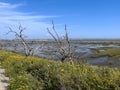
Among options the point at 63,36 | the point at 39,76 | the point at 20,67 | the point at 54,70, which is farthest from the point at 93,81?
the point at 63,36

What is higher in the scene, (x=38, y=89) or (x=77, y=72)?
(x=77, y=72)

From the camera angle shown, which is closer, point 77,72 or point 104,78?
point 104,78

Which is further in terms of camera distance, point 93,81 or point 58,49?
point 58,49

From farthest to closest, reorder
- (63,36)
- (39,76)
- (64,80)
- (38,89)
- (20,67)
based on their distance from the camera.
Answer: (63,36) < (20,67) < (39,76) < (38,89) < (64,80)

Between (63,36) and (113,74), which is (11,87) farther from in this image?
(63,36)

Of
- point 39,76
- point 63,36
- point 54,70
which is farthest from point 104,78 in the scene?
point 63,36

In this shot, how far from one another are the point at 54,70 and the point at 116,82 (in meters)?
3.66

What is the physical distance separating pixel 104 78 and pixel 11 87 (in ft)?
16.0

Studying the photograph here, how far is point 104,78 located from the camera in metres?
10.8

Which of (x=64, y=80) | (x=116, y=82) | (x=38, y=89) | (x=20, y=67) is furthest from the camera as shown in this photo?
(x=20, y=67)

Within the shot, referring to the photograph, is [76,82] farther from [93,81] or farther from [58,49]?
[58,49]

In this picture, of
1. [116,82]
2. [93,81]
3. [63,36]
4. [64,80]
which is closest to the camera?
[116,82]

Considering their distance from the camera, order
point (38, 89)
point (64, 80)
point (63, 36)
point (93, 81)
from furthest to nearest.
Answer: point (63, 36), point (38, 89), point (64, 80), point (93, 81)

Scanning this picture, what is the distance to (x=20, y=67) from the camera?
59.1 feet
